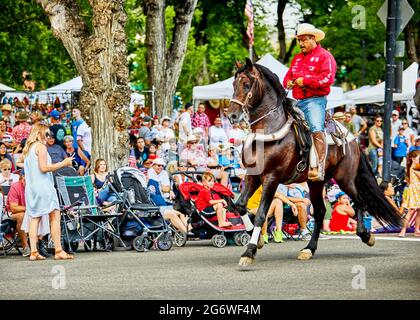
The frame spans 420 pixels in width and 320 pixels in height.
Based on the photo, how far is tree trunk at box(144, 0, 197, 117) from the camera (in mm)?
29797

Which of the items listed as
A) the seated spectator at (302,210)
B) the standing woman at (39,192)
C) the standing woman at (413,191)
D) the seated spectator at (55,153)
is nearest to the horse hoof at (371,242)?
the seated spectator at (302,210)

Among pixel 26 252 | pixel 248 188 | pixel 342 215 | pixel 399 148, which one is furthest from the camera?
pixel 399 148

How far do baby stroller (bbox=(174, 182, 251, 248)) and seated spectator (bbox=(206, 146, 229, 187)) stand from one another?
2.18 m

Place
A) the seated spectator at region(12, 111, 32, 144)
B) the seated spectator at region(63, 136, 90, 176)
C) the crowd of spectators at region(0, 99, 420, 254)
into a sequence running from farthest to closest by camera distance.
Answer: the seated spectator at region(12, 111, 32, 144) → the seated spectator at region(63, 136, 90, 176) → the crowd of spectators at region(0, 99, 420, 254)

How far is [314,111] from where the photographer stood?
15773 mm

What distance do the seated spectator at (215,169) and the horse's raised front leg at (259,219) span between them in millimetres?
6123

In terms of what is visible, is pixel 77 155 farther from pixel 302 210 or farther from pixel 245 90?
pixel 245 90

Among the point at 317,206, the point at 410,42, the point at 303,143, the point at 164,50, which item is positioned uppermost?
the point at 410,42

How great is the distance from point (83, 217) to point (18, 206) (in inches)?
39.7

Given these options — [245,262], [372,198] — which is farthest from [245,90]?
[372,198]

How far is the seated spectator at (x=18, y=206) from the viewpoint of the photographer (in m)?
17.6

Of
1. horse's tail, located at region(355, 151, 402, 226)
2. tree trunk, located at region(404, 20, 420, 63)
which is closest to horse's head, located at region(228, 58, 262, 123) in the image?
horse's tail, located at region(355, 151, 402, 226)

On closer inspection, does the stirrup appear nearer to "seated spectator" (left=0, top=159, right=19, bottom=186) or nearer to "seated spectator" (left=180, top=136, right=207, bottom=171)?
"seated spectator" (left=0, top=159, right=19, bottom=186)

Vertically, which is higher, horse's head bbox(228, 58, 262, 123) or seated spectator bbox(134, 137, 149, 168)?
horse's head bbox(228, 58, 262, 123)
